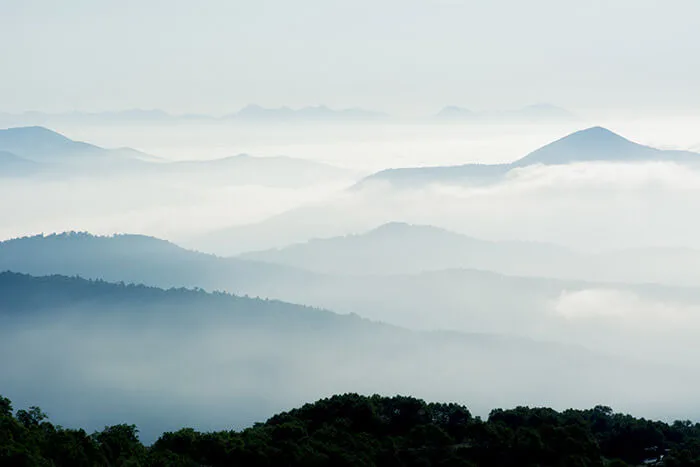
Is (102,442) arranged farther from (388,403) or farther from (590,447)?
(590,447)

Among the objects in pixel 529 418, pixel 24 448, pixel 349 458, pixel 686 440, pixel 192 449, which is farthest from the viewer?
pixel 529 418

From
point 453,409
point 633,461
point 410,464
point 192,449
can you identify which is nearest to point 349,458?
point 410,464

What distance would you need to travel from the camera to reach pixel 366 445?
57125 millimetres

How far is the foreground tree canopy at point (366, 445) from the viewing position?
5106 centimetres

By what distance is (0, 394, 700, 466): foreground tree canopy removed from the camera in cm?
5106

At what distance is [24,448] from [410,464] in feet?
74.5

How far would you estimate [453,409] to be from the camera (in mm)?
72062

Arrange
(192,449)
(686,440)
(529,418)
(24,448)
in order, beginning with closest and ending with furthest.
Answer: (24,448) < (192,449) < (686,440) < (529,418)

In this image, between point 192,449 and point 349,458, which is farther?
point 192,449

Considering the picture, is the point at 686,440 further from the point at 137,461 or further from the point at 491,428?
the point at 137,461

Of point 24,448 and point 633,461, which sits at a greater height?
point 24,448

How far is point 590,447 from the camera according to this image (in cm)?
5431

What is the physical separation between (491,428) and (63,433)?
27.8 metres

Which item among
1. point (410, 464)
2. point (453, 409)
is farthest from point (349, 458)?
point (453, 409)
